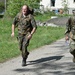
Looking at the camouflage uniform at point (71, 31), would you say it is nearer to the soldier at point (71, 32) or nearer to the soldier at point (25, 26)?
the soldier at point (71, 32)

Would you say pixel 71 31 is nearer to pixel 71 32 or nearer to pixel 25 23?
pixel 71 32

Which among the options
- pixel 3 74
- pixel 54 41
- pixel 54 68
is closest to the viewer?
pixel 3 74

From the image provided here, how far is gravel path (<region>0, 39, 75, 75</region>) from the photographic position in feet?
27.2

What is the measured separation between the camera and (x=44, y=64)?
9.35 m

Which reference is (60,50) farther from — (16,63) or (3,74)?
(3,74)

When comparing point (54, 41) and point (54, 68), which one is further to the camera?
point (54, 41)

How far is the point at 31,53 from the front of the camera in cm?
1134

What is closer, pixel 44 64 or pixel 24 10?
pixel 24 10

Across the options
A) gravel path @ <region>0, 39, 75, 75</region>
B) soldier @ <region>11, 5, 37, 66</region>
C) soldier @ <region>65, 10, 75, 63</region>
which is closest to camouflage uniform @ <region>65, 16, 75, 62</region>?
soldier @ <region>65, 10, 75, 63</region>

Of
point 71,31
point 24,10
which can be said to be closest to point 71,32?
point 71,31

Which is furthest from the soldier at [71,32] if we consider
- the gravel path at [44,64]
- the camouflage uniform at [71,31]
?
the gravel path at [44,64]

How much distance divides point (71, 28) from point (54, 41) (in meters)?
5.72

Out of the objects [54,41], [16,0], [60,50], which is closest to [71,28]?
[60,50]

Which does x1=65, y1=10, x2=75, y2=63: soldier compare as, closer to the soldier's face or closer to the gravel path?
the gravel path
